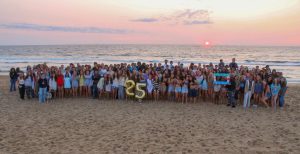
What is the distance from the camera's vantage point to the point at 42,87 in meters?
11.4

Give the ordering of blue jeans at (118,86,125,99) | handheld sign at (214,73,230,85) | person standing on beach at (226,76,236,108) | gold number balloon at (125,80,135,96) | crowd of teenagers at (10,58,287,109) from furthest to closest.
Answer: blue jeans at (118,86,125,99)
gold number balloon at (125,80,135,96)
handheld sign at (214,73,230,85)
crowd of teenagers at (10,58,287,109)
person standing on beach at (226,76,236,108)

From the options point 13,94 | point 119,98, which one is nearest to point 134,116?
point 119,98

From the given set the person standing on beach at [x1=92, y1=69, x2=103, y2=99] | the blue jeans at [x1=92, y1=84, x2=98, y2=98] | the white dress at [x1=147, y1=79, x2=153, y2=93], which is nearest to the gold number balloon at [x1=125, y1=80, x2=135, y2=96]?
the white dress at [x1=147, y1=79, x2=153, y2=93]

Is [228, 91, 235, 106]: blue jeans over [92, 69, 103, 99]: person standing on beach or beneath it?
beneath

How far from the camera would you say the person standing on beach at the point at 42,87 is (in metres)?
11.3

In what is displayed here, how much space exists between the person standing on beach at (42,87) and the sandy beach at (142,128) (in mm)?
400

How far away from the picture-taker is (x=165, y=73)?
1177cm

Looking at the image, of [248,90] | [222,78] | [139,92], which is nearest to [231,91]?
[248,90]

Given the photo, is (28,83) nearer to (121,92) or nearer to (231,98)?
(121,92)

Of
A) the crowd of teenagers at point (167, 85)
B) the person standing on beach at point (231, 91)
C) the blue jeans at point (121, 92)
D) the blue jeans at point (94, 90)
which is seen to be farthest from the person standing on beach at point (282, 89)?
the blue jeans at point (94, 90)

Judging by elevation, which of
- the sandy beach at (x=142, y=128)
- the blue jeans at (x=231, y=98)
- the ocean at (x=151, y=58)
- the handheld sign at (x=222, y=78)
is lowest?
the sandy beach at (x=142, y=128)

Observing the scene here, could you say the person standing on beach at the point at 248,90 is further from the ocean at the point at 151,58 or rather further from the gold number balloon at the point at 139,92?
the ocean at the point at 151,58

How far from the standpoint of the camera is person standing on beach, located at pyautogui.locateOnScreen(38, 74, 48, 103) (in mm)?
11320

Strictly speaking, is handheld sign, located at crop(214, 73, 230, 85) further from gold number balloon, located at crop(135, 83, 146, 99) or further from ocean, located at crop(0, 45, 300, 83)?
ocean, located at crop(0, 45, 300, 83)
